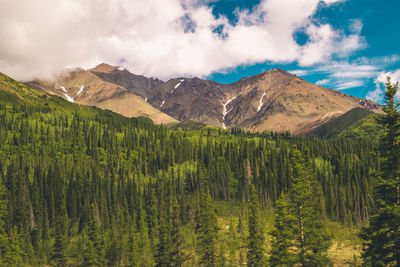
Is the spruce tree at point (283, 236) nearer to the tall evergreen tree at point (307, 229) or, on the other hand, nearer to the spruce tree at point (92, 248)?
the tall evergreen tree at point (307, 229)

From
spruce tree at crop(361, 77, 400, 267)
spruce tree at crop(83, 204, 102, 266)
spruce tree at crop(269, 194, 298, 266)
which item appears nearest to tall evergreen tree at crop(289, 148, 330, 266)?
spruce tree at crop(269, 194, 298, 266)

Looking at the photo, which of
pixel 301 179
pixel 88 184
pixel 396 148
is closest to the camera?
pixel 396 148

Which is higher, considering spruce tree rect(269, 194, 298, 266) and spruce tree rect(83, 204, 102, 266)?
spruce tree rect(269, 194, 298, 266)

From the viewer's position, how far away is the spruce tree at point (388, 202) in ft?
73.3

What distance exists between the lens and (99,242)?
7775cm

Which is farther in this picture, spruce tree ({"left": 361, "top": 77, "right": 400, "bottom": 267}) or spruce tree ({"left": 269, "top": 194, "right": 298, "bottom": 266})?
spruce tree ({"left": 269, "top": 194, "right": 298, "bottom": 266})

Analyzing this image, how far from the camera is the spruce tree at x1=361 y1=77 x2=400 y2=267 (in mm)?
22328

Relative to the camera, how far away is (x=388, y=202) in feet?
77.6

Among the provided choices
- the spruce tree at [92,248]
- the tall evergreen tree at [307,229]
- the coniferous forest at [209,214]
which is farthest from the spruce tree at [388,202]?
the spruce tree at [92,248]

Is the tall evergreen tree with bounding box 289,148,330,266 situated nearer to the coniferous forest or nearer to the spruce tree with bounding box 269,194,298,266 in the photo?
the coniferous forest

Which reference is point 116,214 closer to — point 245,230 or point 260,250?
point 245,230

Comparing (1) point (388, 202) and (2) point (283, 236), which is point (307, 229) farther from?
(1) point (388, 202)

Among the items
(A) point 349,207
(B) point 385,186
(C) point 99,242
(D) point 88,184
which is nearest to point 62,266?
(C) point 99,242

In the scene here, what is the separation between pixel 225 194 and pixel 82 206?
263 ft
